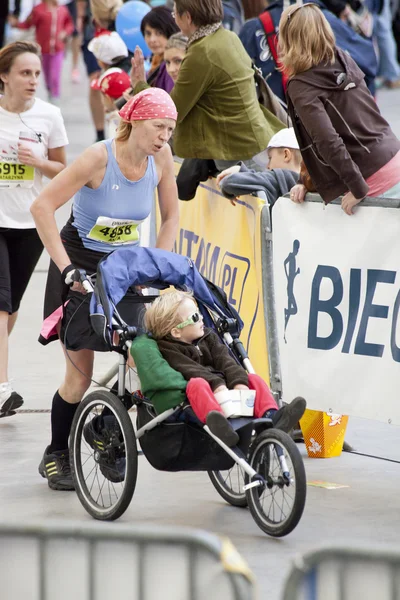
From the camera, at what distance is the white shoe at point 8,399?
20.4ft

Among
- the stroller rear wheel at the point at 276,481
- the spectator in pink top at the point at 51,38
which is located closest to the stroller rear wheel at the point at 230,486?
the stroller rear wheel at the point at 276,481

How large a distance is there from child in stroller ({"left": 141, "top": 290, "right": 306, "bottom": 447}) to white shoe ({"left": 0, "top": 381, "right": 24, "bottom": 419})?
1.70 m

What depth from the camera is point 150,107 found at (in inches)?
191

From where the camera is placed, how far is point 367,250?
16.4ft

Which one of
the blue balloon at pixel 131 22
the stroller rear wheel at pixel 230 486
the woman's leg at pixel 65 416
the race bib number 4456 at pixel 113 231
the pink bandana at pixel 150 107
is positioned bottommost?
the stroller rear wheel at pixel 230 486

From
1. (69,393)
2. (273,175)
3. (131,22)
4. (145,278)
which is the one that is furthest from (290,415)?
(131,22)

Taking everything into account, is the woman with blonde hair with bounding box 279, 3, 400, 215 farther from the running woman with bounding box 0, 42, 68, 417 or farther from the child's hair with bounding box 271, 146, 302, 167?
the running woman with bounding box 0, 42, 68, 417

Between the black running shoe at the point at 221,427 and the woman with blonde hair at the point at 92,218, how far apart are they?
77 centimetres

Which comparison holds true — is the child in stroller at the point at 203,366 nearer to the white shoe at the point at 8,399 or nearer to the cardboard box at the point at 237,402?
the cardboard box at the point at 237,402

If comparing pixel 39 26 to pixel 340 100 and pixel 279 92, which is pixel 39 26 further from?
pixel 340 100

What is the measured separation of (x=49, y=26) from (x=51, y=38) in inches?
8.6

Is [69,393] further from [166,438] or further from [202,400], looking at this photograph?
[202,400]

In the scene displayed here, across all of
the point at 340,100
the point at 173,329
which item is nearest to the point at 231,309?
the point at 173,329

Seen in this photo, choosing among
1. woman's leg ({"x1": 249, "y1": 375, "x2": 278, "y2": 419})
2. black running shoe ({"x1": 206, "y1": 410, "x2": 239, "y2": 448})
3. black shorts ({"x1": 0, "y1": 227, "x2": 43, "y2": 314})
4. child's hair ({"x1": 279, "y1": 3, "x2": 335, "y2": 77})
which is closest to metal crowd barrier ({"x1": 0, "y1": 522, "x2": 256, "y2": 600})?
black running shoe ({"x1": 206, "y1": 410, "x2": 239, "y2": 448})
